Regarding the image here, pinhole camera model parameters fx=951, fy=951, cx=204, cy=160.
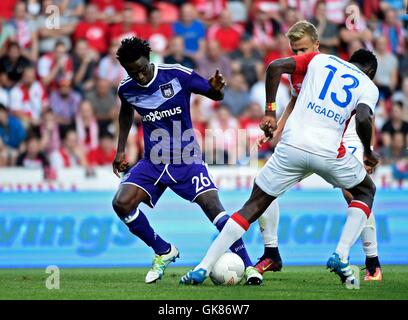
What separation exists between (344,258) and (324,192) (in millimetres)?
5400

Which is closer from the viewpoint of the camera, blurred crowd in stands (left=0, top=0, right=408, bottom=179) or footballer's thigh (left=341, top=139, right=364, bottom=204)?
footballer's thigh (left=341, top=139, right=364, bottom=204)

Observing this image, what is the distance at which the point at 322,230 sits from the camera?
14.2m

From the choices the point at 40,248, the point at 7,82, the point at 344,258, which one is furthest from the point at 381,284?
the point at 7,82

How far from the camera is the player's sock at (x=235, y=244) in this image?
33.0ft

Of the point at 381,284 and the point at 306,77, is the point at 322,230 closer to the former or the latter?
the point at 381,284

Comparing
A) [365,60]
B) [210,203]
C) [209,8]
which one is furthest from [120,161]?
[209,8]

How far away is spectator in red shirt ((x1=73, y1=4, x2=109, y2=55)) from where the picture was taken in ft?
63.3

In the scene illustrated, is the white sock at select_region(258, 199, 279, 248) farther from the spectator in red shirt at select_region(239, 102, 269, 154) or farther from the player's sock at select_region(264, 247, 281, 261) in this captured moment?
the spectator in red shirt at select_region(239, 102, 269, 154)

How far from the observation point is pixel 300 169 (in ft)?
30.5

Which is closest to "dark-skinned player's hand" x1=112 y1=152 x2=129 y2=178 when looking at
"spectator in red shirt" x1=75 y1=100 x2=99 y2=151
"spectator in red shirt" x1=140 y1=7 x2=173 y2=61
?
"spectator in red shirt" x1=75 y1=100 x2=99 y2=151

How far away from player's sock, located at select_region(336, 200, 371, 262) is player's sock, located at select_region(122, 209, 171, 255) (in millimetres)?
2096

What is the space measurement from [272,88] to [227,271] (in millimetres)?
1979

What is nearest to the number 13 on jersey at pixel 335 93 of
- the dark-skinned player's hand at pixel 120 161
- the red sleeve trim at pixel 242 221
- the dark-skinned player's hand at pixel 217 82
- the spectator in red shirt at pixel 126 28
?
the dark-skinned player's hand at pixel 217 82

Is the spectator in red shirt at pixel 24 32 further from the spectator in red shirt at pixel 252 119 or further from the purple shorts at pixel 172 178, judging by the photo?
the purple shorts at pixel 172 178
